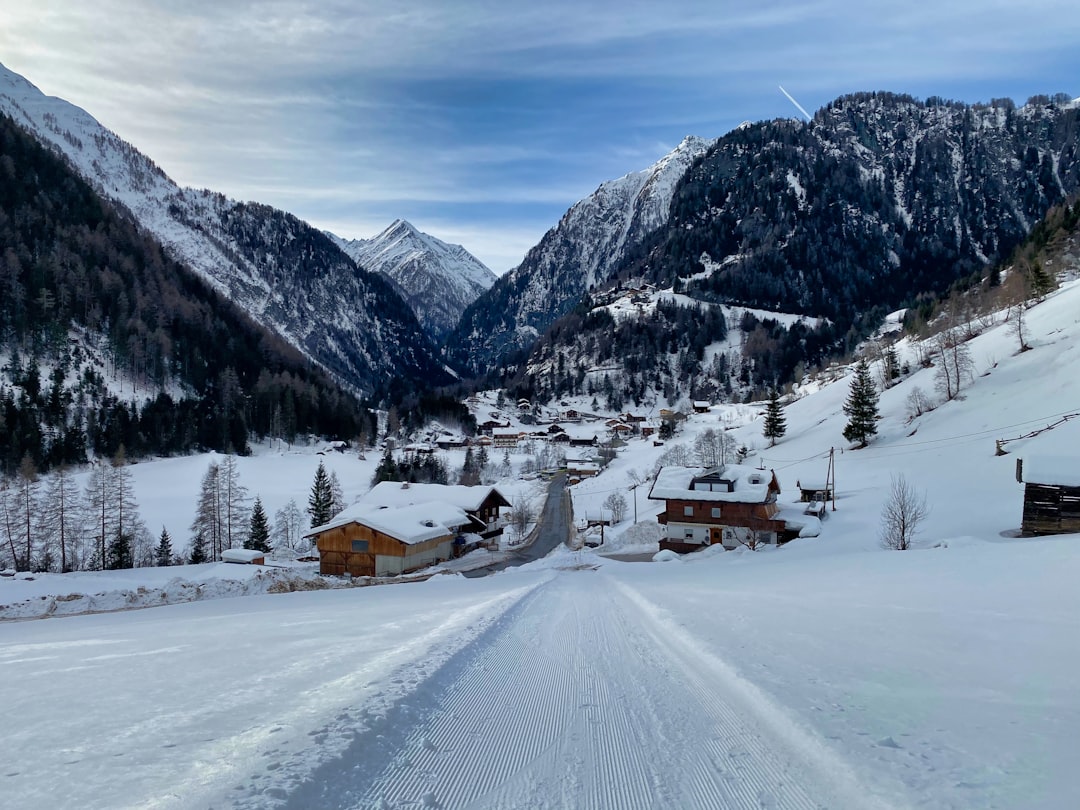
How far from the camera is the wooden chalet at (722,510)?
39.8 metres

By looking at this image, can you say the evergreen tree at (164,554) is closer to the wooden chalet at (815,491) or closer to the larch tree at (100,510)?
the larch tree at (100,510)

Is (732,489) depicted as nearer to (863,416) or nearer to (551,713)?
(863,416)

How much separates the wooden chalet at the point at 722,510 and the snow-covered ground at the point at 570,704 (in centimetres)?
2851

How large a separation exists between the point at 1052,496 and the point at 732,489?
20.3 m

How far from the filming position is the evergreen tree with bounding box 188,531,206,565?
43.6 metres

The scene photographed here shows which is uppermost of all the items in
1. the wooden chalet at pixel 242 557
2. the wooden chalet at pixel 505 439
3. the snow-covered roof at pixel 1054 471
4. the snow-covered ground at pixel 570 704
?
the wooden chalet at pixel 505 439

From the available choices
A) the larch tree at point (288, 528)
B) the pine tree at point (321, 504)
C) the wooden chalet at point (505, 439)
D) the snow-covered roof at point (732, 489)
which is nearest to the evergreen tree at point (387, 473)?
the larch tree at point (288, 528)

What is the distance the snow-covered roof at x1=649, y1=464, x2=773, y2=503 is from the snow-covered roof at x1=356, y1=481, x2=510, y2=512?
53.5 ft

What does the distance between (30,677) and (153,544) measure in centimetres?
5351

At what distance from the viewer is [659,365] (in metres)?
197

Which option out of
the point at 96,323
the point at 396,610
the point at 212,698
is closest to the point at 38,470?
the point at 96,323

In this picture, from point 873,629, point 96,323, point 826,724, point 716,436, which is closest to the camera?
point 826,724

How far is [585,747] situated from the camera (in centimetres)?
429

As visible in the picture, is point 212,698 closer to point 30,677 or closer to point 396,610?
point 30,677
